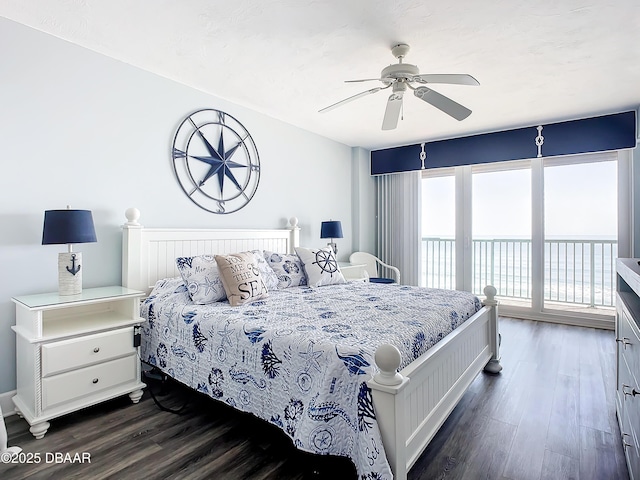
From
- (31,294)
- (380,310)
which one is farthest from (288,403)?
(31,294)

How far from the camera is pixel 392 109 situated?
8.93 ft

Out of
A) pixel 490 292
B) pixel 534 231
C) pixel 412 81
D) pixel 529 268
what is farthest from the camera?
pixel 529 268

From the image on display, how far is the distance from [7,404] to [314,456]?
6.52ft

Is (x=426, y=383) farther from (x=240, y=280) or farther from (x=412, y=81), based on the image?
(x=412, y=81)

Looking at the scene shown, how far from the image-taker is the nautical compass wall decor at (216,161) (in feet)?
10.5

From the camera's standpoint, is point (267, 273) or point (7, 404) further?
point (267, 273)

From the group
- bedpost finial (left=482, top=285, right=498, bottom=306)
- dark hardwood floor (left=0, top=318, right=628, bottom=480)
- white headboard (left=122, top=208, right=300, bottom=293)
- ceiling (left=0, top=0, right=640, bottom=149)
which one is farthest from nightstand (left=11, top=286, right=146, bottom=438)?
bedpost finial (left=482, top=285, right=498, bottom=306)

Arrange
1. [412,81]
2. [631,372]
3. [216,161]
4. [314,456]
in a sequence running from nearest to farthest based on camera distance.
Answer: [631,372], [314,456], [412,81], [216,161]

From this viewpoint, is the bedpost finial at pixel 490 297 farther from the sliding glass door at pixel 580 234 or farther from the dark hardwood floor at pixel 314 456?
the sliding glass door at pixel 580 234

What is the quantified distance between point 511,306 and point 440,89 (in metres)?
3.08

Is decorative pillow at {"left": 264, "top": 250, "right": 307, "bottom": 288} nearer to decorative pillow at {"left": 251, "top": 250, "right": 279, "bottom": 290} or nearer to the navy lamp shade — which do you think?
decorative pillow at {"left": 251, "top": 250, "right": 279, "bottom": 290}

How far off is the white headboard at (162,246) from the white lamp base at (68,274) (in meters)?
0.39

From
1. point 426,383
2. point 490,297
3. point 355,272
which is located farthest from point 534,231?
point 426,383

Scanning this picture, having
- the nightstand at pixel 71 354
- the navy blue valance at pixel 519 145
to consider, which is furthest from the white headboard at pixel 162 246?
the navy blue valance at pixel 519 145
